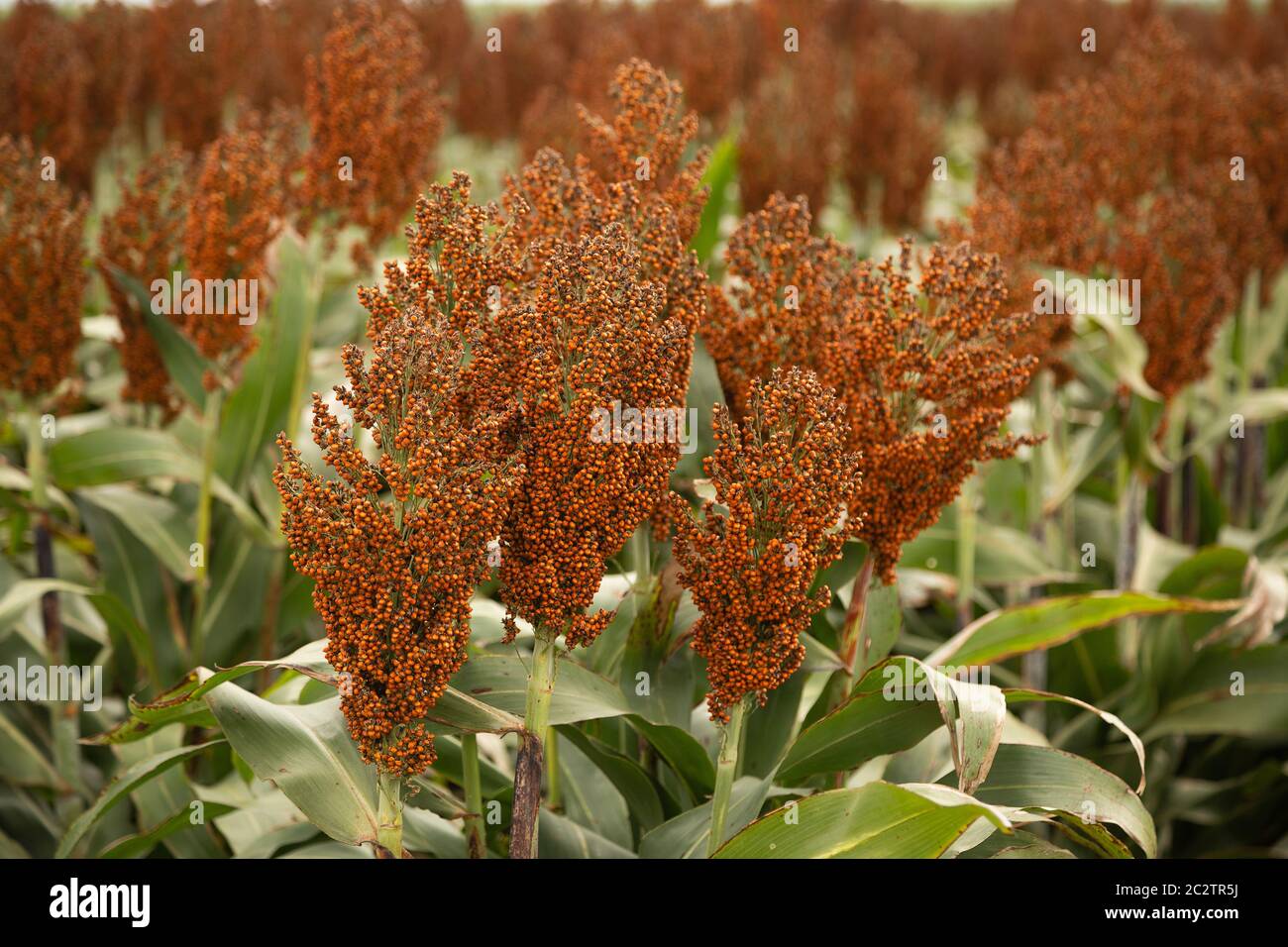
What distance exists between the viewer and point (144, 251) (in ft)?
9.80

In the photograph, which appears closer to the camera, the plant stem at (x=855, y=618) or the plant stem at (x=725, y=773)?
the plant stem at (x=725, y=773)

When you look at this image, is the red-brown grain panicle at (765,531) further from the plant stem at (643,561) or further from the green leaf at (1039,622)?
the green leaf at (1039,622)

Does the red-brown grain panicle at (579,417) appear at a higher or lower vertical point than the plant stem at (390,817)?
higher

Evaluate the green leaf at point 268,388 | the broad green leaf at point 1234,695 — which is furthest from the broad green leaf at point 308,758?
the broad green leaf at point 1234,695

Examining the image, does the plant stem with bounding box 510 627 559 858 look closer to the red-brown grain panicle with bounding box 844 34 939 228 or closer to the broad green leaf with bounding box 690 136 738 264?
the broad green leaf with bounding box 690 136 738 264

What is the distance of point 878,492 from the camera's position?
6.29 feet

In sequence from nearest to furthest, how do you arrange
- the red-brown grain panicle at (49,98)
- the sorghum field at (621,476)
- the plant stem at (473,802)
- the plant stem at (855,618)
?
the sorghum field at (621,476)
the plant stem at (473,802)
the plant stem at (855,618)
the red-brown grain panicle at (49,98)

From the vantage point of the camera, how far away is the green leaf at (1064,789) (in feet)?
6.09

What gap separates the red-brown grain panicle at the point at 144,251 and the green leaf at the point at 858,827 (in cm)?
204

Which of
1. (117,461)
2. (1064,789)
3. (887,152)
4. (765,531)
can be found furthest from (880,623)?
(887,152)

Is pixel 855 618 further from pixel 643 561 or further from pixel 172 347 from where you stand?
pixel 172 347

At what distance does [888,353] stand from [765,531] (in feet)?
1.39

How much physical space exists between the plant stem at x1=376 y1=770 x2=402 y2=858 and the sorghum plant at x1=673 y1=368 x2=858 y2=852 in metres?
0.46
